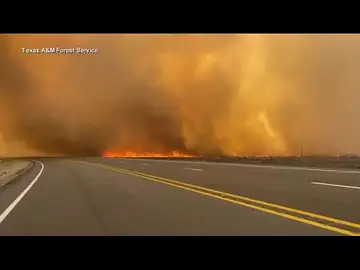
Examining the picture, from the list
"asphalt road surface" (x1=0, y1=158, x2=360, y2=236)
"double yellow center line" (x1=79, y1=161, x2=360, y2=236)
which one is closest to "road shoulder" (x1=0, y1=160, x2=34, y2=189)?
"asphalt road surface" (x1=0, y1=158, x2=360, y2=236)

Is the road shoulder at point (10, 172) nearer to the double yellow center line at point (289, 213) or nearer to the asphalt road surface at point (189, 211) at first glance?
the asphalt road surface at point (189, 211)

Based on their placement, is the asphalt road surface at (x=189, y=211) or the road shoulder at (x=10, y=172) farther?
the road shoulder at (x=10, y=172)

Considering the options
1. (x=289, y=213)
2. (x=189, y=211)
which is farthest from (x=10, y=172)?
(x=289, y=213)

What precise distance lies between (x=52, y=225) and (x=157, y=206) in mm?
3212

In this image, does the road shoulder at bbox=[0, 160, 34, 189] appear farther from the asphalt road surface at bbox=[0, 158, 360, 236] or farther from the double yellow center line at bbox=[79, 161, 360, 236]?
the double yellow center line at bbox=[79, 161, 360, 236]

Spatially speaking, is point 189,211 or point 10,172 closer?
point 189,211

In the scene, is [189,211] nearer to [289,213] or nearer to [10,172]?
[289,213]

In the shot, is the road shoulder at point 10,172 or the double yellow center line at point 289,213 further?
the road shoulder at point 10,172

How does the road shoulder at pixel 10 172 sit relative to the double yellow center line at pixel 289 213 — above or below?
below

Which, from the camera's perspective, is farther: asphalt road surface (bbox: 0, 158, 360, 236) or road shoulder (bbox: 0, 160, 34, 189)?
road shoulder (bbox: 0, 160, 34, 189)

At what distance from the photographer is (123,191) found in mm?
15531

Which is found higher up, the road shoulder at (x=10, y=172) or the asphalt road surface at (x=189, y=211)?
the asphalt road surface at (x=189, y=211)

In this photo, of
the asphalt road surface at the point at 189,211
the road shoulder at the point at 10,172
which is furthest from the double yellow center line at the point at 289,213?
the road shoulder at the point at 10,172
